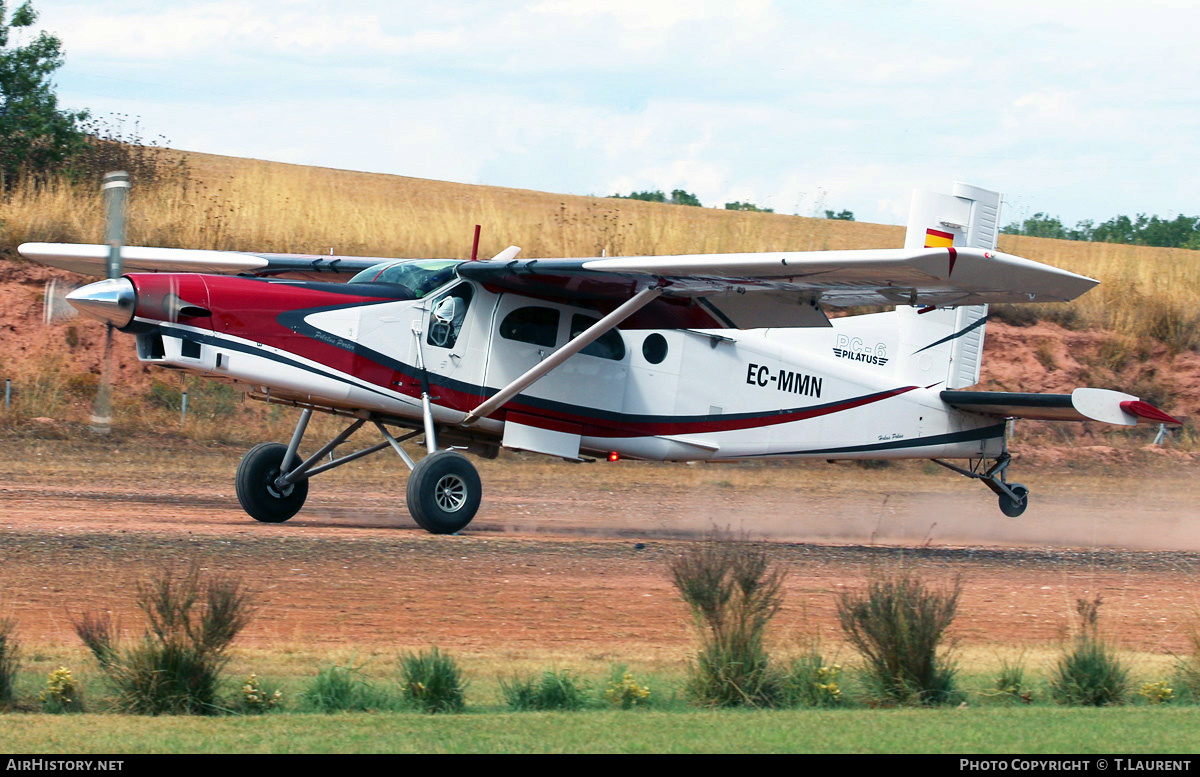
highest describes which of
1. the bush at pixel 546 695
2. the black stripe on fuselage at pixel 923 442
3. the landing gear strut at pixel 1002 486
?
the black stripe on fuselage at pixel 923 442

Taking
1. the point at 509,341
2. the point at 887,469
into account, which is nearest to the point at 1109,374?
the point at 887,469

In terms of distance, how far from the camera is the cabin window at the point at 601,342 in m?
15.1

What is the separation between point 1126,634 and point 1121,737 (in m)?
4.18

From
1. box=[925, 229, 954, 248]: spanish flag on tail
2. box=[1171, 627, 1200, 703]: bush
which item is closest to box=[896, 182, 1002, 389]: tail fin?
box=[925, 229, 954, 248]: spanish flag on tail

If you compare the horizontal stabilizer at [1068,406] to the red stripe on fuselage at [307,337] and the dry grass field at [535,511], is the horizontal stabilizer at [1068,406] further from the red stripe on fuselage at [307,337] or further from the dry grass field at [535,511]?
the red stripe on fuselage at [307,337]

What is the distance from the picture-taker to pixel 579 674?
7977mm

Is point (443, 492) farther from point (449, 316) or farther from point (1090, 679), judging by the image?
point (1090, 679)

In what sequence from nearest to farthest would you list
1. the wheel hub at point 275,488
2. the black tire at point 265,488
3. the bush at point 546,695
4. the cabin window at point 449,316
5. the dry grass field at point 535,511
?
the bush at point 546,695 < the dry grass field at point 535,511 < the cabin window at point 449,316 < the black tire at point 265,488 < the wheel hub at point 275,488

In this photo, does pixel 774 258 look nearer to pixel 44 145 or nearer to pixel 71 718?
pixel 71 718

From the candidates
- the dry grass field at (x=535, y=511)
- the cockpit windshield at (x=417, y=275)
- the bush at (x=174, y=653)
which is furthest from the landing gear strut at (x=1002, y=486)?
the bush at (x=174, y=653)

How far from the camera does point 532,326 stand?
A: 1483cm

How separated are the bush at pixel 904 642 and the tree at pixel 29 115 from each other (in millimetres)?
26778

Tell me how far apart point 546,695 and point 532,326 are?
8.03m
